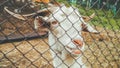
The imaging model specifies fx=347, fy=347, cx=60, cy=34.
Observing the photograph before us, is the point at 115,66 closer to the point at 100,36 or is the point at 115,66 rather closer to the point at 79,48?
the point at 100,36

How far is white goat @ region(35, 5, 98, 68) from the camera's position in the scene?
350cm

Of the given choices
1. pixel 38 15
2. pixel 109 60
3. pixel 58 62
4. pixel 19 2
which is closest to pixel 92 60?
pixel 109 60

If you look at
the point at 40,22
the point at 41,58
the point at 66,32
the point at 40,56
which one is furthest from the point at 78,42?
the point at 41,58

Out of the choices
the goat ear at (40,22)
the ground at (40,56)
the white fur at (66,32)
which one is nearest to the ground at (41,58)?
the ground at (40,56)

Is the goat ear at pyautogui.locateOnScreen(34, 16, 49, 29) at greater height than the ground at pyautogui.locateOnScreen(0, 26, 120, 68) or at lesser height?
greater

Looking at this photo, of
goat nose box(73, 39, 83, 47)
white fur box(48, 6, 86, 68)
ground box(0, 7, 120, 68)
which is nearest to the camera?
goat nose box(73, 39, 83, 47)

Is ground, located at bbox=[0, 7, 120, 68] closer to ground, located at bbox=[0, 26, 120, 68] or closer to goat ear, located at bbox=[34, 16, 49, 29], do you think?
ground, located at bbox=[0, 26, 120, 68]

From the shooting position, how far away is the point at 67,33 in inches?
142

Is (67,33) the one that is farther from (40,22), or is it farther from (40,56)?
(40,56)

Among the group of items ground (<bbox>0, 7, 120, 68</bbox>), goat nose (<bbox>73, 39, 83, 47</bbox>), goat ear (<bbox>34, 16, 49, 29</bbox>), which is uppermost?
goat ear (<bbox>34, 16, 49, 29</bbox>)

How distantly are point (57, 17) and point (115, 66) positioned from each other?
2.29 meters

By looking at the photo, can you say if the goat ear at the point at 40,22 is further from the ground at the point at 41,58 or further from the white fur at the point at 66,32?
the ground at the point at 41,58

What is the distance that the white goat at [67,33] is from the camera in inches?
138


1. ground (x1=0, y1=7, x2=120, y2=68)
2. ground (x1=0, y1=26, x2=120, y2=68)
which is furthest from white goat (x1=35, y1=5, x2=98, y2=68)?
ground (x1=0, y1=26, x2=120, y2=68)
